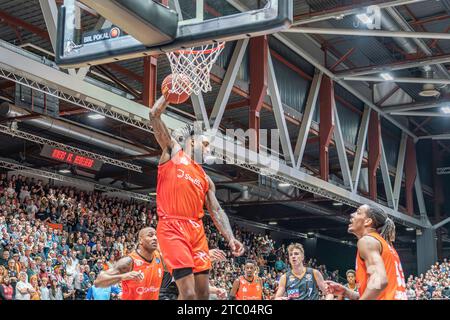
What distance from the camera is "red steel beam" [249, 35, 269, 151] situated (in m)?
21.7

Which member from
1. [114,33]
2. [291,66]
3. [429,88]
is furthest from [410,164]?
[114,33]

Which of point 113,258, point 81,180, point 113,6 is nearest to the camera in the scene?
point 113,6

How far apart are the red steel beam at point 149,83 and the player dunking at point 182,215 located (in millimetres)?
10190

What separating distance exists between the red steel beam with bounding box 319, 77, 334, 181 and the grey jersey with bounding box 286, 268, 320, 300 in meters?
15.3

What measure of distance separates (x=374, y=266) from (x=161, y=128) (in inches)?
105

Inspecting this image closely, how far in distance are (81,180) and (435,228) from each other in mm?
20202

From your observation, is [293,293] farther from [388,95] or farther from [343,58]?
[388,95]

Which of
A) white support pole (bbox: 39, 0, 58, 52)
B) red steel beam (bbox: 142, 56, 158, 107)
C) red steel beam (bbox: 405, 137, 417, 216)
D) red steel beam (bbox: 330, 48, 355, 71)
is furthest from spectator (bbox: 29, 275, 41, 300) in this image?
red steel beam (bbox: 405, 137, 417, 216)

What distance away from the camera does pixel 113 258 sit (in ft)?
72.8

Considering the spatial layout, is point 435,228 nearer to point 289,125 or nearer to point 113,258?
point 289,125

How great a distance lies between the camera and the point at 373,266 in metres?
5.93

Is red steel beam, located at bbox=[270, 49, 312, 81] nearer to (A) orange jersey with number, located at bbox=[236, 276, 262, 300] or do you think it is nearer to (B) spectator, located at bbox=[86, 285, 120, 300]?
(B) spectator, located at bbox=[86, 285, 120, 300]
